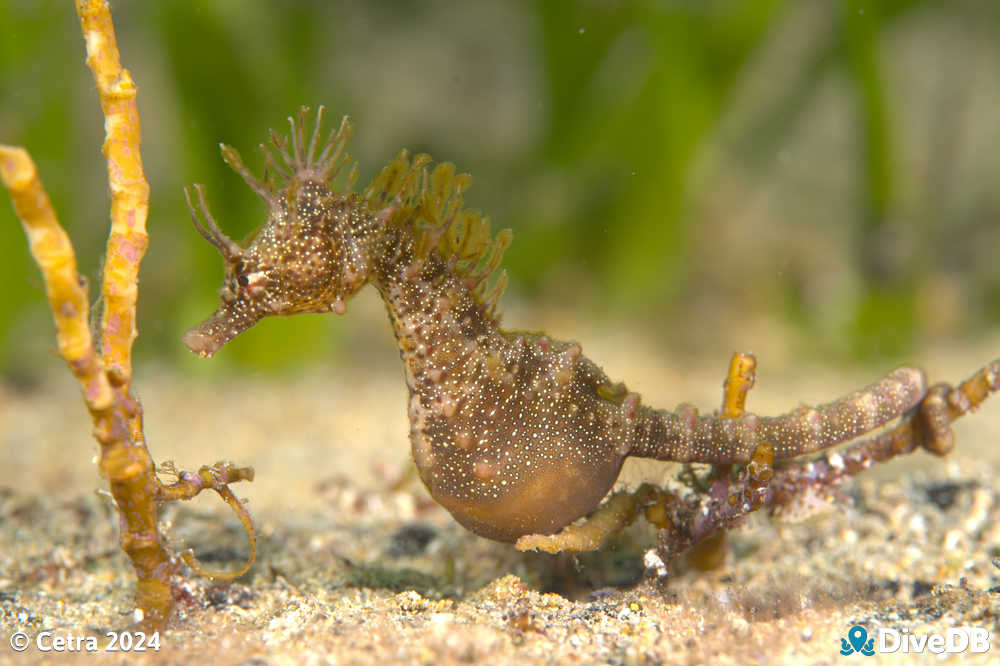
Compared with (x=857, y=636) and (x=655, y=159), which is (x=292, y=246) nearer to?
(x=857, y=636)

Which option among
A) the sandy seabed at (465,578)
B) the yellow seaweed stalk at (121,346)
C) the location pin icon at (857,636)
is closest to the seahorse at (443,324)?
the yellow seaweed stalk at (121,346)

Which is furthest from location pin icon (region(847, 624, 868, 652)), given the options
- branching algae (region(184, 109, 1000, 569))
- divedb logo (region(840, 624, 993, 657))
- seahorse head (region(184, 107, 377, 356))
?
seahorse head (region(184, 107, 377, 356))

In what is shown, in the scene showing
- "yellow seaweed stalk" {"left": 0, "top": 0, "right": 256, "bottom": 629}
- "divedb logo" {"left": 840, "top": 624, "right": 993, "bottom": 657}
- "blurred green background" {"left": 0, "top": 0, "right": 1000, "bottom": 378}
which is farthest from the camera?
"blurred green background" {"left": 0, "top": 0, "right": 1000, "bottom": 378}

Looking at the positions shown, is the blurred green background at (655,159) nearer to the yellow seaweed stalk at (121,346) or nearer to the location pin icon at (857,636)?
the yellow seaweed stalk at (121,346)

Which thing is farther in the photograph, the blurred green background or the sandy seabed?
the blurred green background

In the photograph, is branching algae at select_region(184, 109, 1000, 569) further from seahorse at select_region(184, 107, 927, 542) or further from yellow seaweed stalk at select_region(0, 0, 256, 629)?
yellow seaweed stalk at select_region(0, 0, 256, 629)

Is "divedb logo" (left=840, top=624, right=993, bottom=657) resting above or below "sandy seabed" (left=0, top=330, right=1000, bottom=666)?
below

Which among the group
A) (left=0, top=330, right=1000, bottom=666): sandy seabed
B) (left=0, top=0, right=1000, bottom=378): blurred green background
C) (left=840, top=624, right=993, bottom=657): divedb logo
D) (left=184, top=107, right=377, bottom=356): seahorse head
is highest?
(left=0, top=0, right=1000, bottom=378): blurred green background

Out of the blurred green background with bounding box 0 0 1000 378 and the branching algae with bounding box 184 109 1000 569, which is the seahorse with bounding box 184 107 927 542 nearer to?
the branching algae with bounding box 184 109 1000 569

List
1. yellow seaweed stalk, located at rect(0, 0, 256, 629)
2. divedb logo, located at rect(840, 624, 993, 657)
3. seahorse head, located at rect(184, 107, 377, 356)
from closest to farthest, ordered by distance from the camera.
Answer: yellow seaweed stalk, located at rect(0, 0, 256, 629), divedb logo, located at rect(840, 624, 993, 657), seahorse head, located at rect(184, 107, 377, 356)
